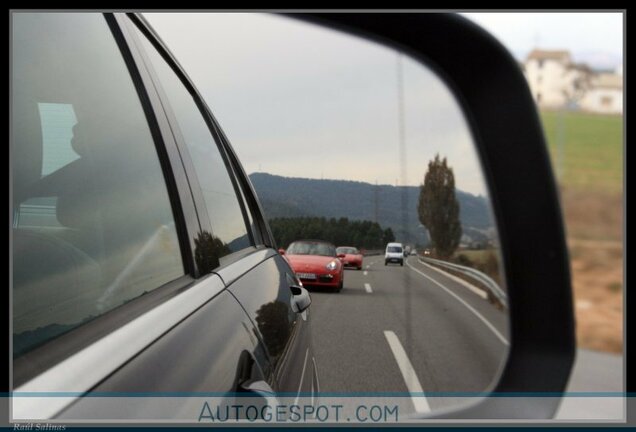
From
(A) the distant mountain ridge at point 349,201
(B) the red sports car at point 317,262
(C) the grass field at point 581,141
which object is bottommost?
(B) the red sports car at point 317,262

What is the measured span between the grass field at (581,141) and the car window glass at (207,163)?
3.37ft

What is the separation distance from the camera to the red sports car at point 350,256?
1498mm

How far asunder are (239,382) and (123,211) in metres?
0.44

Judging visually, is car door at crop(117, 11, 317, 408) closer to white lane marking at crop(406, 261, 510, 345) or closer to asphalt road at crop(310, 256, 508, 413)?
asphalt road at crop(310, 256, 508, 413)

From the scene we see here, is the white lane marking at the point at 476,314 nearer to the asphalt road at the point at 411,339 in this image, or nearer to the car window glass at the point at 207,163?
the asphalt road at the point at 411,339

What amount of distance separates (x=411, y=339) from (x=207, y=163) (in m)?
3.89

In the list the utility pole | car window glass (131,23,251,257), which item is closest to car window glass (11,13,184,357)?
car window glass (131,23,251,257)

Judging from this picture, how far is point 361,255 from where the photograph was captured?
5.01 feet

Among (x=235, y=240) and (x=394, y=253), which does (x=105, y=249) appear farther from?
(x=235, y=240)

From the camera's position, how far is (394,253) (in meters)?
1.61

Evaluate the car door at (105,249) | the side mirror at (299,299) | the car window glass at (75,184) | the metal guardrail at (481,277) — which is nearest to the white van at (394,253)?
the metal guardrail at (481,277)

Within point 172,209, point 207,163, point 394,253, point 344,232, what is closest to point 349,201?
point 344,232

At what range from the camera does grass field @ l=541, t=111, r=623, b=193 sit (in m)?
1.76

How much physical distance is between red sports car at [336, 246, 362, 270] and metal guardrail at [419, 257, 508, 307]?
0.31m
